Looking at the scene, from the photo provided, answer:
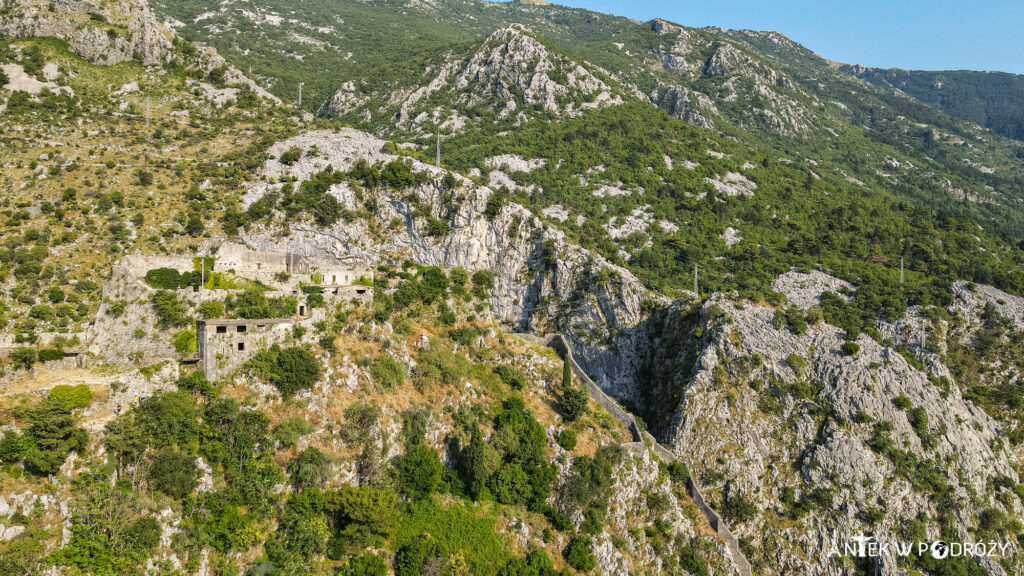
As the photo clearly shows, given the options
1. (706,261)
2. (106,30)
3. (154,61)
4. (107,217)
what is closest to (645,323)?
(706,261)

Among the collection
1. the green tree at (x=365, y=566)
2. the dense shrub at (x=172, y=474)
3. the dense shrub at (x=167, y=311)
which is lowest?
the green tree at (x=365, y=566)

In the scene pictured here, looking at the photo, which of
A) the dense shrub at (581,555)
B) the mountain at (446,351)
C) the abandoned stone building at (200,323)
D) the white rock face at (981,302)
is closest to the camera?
the mountain at (446,351)

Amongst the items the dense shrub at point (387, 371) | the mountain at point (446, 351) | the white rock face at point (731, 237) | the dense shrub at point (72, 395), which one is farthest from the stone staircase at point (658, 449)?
the white rock face at point (731, 237)

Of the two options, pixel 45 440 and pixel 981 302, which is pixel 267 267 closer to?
pixel 45 440

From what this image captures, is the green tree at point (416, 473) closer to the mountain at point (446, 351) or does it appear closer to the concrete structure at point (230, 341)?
the mountain at point (446, 351)

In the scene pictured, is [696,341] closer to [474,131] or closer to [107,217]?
[107,217]

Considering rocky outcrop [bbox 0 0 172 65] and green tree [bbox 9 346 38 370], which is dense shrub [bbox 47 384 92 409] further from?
rocky outcrop [bbox 0 0 172 65]

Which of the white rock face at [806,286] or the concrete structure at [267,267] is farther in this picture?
the white rock face at [806,286]
